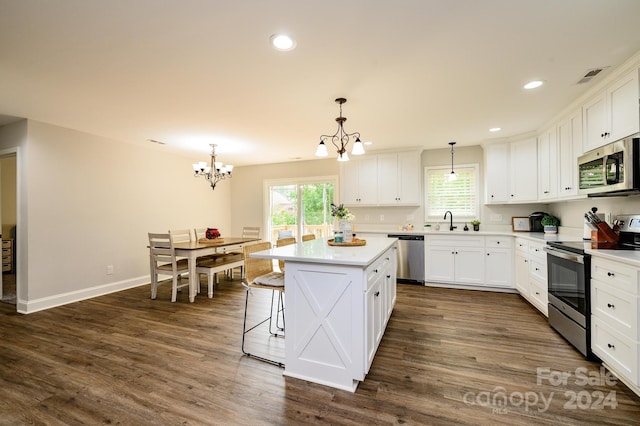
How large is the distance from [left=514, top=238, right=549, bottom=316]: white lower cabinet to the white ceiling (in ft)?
5.51

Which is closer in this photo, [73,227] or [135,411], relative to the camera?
[135,411]

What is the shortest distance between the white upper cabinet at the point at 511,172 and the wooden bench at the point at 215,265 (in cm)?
438

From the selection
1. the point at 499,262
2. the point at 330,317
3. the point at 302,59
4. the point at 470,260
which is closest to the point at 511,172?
the point at 499,262

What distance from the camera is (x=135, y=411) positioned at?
1808mm

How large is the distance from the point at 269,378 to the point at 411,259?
3.37 metres

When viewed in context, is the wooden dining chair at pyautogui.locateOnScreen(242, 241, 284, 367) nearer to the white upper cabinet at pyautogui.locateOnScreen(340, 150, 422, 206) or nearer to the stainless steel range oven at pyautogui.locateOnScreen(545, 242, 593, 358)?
the stainless steel range oven at pyautogui.locateOnScreen(545, 242, 593, 358)

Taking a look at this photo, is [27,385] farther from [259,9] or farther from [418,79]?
[418,79]

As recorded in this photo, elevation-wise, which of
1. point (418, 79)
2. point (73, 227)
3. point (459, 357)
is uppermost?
point (418, 79)

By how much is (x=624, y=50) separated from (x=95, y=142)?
616 centimetres

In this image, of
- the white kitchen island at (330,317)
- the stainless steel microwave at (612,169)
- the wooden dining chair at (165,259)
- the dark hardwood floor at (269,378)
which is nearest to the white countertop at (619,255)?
the stainless steel microwave at (612,169)

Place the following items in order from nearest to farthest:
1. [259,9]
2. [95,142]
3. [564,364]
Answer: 1. [259,9]
2. [564,364]
3. [95,142]

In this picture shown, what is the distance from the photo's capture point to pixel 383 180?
17.5ft

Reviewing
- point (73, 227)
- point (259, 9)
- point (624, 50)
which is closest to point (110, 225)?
point (73, 227)

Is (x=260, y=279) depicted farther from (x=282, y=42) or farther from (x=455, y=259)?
(x=455, y=259)
